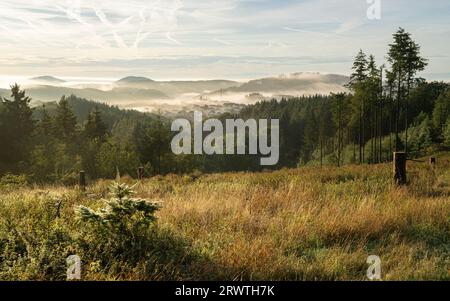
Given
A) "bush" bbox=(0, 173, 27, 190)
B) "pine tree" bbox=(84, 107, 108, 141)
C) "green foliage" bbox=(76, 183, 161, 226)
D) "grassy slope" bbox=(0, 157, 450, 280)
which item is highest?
"pine tree" bbox=(84, 107, 108, 141)

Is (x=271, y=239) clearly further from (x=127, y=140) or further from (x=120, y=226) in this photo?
(x=127, y=140)

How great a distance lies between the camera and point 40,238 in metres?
5.70

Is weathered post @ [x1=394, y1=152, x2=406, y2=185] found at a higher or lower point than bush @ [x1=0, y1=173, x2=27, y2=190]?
higher

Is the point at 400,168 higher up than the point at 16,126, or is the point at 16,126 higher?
the point at 16,126

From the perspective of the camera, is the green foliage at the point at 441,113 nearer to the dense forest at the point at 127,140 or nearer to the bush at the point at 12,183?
the dense forest at the point at 127,140

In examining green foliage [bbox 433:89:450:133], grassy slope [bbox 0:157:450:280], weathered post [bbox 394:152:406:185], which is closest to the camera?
grassy slope [bbox 0:157:450:280]

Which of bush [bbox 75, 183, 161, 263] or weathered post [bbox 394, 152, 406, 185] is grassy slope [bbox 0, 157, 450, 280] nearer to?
bush [bbox 75, 183, 161, 263]

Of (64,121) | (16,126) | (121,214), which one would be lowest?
(121,214)

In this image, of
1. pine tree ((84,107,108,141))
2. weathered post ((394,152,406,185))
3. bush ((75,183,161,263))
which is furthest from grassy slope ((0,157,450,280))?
pine tree ((84,107,108,141))

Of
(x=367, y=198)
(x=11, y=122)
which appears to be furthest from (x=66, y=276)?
(x=11, y=122)

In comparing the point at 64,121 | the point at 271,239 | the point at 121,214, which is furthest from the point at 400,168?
the point at 64,121

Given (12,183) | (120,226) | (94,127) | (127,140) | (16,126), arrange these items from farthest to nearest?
(127,140) < (94,127) < (16,126) < (12,183) < (120,226)
